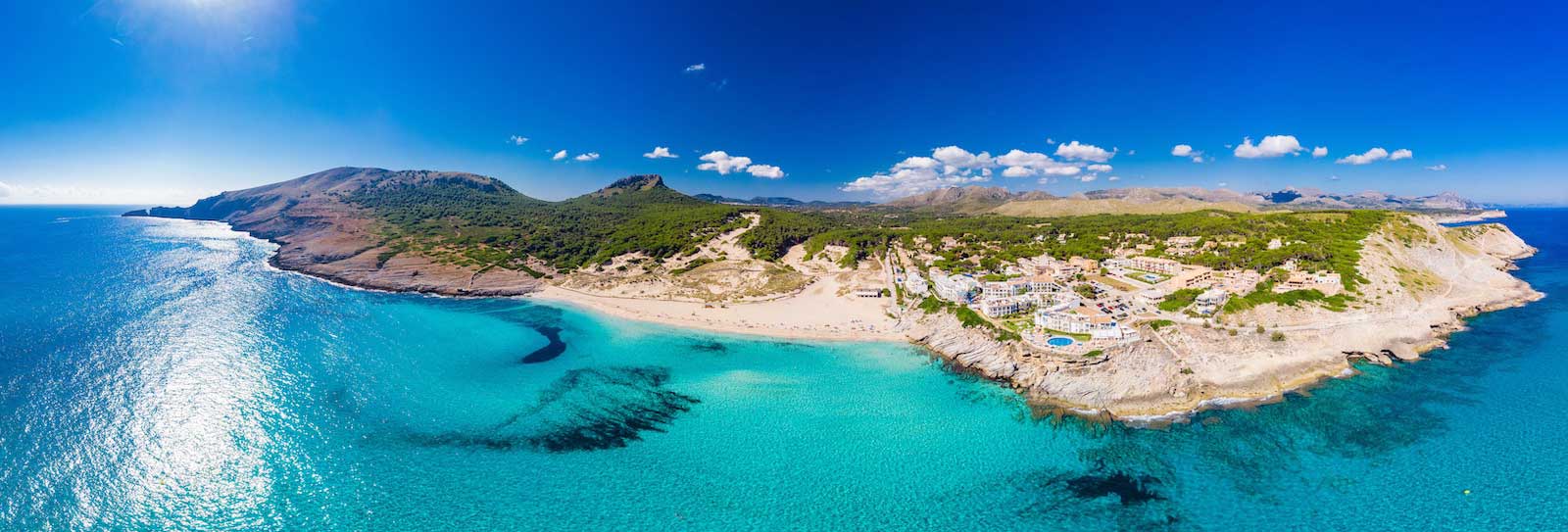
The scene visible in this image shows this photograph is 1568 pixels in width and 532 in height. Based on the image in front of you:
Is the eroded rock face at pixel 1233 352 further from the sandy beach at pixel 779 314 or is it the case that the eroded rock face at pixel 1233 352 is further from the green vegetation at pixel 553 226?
the green vegetation at pixel 553 226

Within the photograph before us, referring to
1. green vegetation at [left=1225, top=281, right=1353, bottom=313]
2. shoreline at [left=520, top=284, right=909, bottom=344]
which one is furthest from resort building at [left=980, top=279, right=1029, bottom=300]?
green vegetation at [left=1225, top=281, right=1353, bottom=313]

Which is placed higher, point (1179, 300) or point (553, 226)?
point (553, 226)

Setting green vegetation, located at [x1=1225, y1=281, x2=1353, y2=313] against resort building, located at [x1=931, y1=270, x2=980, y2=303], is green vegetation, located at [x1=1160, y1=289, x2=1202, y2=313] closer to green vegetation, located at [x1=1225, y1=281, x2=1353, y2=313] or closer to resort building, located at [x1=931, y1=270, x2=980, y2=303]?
green vegetation, located at [x1=1225, y1=281, x2=1353, y2=313]

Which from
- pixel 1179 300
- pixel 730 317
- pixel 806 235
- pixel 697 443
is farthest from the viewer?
pixel 806 235

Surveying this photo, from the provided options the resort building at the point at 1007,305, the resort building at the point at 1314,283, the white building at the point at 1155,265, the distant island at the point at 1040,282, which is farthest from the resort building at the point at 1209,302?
the white building at the point at 1155,265

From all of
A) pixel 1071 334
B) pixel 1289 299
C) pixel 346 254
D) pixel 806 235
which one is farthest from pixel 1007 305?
pixel 346 254

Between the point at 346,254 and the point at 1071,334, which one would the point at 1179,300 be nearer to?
the point at 1071,334
